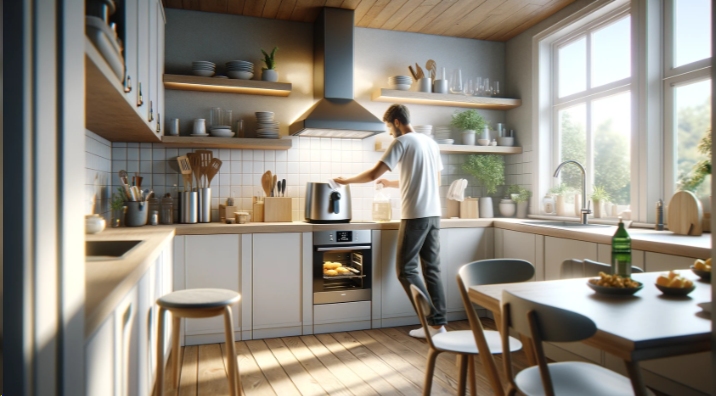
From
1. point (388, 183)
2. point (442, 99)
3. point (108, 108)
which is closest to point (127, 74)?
point (108, 108)

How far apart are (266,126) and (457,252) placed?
1820 millimetres

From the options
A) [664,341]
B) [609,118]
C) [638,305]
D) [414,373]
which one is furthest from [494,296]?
[609,118]

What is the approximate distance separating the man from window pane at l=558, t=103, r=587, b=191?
4.43 feet

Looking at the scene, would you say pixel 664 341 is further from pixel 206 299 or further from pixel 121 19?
pixel 121 19

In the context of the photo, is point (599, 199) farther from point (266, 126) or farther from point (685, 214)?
point (266, 126)

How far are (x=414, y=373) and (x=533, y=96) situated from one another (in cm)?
279

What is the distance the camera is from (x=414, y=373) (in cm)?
279

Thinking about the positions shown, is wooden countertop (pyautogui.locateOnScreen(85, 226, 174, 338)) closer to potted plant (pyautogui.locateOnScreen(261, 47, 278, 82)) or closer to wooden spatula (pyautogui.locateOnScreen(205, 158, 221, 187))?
wooden spatula (pyautogui.locateOnScreen(205, 158, 221, 187))

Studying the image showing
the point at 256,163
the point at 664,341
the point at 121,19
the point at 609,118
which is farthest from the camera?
the point at 256,163

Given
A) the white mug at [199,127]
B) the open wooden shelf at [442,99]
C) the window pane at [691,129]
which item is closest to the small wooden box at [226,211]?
the white mug at [199,127]

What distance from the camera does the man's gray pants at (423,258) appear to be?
135 inches

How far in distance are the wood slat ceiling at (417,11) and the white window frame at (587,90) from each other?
0.89 feet

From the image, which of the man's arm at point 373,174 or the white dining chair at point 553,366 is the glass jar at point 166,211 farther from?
the white dining chair at point 553,366

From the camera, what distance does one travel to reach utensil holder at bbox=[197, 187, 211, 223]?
12.2 feet
